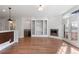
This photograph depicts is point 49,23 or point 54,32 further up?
point 49,23

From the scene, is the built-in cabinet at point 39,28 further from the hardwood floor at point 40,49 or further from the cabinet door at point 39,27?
the hardwood floor at point 40,49

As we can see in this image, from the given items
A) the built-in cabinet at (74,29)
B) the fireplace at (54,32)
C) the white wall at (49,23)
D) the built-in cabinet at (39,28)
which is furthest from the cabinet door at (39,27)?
the built-in cabinet at (74,29)

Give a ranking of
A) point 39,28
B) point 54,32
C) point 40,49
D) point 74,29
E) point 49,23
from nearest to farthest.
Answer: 1. point 40,49
2. point 74,29
3. point 54,32
4. point 49,23
5. point 39,28

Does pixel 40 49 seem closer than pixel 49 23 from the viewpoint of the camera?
Yes

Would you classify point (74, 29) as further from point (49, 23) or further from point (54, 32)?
point (49, 23)

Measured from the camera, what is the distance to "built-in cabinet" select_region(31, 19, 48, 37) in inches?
570

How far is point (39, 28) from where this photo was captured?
1475cm

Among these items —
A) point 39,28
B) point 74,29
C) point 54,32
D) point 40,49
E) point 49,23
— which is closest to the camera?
point 40,49

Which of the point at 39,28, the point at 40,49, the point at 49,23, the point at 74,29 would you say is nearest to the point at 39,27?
the point at 39,28

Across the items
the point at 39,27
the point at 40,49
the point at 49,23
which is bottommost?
the point at 40,49

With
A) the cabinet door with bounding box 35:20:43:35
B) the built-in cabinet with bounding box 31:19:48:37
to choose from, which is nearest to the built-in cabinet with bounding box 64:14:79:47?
the built-in cabinet with bounding box 31:19:48:37
